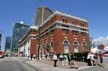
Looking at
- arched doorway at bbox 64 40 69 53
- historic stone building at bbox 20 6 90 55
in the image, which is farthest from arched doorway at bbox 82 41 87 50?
arched doorway at bbox 64 40 69 53

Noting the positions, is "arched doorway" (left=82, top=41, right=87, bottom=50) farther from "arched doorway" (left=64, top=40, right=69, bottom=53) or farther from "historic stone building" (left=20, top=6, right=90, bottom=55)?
"arched doorway" (left=64, top=40, right=69, bottom=53)

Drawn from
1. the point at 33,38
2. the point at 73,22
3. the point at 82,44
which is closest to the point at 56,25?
the point at 73,22

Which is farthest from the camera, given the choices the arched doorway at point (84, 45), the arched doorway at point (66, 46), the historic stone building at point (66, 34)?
the arched doorway at point (84, 45)

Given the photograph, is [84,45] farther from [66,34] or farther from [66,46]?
[66,34]

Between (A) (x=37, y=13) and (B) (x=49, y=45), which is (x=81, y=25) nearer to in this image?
(B) (x=49, y=45)

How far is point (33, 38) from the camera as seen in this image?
334 ft

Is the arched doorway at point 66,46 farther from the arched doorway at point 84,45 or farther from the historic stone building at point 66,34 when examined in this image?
the arched doorway at point 84,45

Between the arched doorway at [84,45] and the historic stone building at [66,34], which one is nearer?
the historic stone building at [66,34]

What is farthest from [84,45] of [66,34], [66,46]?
[66,34]

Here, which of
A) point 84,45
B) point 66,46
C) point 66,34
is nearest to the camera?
point 66,46

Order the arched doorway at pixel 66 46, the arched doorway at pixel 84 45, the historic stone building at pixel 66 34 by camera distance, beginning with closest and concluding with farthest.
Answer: the historic stone building at pixel 66 34, the arched doorway at pixel 66 46, the arched doorway at pixel 84 45

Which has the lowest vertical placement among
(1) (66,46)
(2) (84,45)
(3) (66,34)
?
(1) (66,46)

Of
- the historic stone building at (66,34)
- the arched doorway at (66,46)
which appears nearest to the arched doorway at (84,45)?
the historic stone building at (66,34)

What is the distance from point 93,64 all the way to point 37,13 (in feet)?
372
